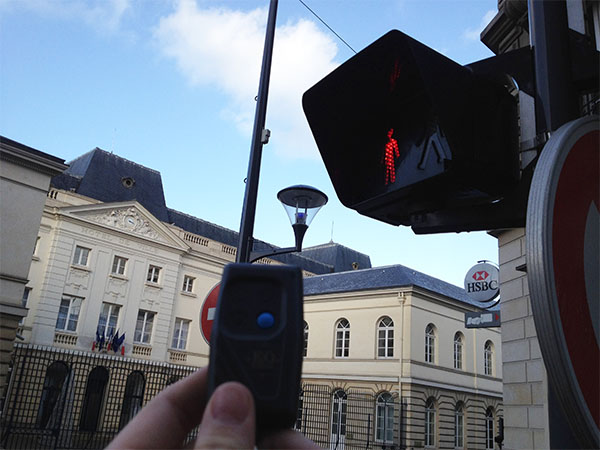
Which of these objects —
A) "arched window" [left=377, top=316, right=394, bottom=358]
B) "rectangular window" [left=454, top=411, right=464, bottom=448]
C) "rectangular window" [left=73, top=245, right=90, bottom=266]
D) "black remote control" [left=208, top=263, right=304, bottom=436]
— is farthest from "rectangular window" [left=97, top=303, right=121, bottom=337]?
"black remote control" [left=208, top=263, right=304, bottom=436]

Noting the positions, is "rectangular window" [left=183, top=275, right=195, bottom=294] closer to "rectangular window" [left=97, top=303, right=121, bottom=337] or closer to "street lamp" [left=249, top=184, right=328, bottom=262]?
"rectangular window" [left=97, top=303, right=121, bottom=337]

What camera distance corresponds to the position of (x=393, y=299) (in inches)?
1217

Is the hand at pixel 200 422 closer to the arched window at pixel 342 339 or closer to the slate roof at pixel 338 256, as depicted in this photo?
the arched window at pixel 342 339

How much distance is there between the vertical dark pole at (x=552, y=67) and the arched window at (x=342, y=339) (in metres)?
31.8

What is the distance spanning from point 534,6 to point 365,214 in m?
0.99

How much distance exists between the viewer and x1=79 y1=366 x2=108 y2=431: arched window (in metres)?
26.4

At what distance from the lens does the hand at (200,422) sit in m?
0.88

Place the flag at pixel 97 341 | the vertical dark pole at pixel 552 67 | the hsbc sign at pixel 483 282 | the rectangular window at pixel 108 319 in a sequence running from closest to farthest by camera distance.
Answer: the vertical dark pole at pixel 552 67 < the hsbc sign at pixel 483 282 < the flag at pixel 97 341 < the rectangular window at pixel 108 319

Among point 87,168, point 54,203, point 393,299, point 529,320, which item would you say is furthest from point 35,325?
point 529,320

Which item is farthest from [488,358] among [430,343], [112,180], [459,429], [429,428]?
[112,180]

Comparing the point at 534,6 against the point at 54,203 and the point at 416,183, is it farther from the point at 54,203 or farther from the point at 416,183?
the point at 54,203

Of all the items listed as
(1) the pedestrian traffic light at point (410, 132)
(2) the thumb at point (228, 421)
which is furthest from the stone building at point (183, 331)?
(2) the thumb at point (228, 421)

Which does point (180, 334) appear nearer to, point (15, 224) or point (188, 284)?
point (188, 284)

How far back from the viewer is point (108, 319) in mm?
29406
